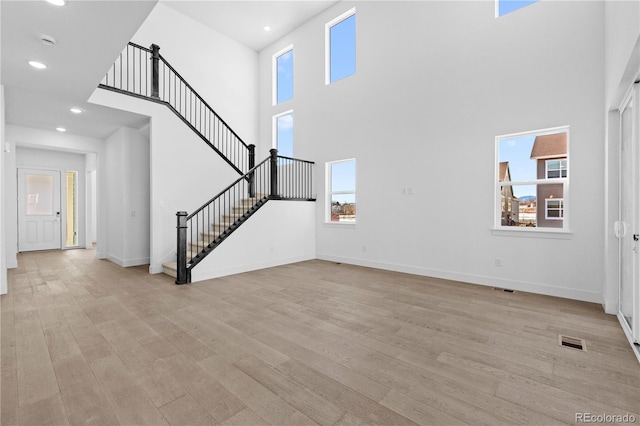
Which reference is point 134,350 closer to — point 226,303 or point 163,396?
point 163,396

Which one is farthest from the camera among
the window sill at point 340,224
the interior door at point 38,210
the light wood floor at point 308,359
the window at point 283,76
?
the window at point 283,76

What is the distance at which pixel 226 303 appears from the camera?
362 cm

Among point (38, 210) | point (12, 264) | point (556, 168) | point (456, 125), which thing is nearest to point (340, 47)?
point (456, 125)

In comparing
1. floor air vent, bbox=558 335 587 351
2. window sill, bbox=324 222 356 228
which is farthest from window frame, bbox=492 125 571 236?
window sill, bbox=324 222 356 228

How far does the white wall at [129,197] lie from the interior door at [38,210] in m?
3.01

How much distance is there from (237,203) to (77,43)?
14.3 feet

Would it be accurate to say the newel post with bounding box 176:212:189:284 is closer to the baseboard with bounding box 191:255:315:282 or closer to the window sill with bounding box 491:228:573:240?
the baseboard with bounding box 191:255:315:282

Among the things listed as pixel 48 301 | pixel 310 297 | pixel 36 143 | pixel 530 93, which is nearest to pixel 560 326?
pixel 310 297

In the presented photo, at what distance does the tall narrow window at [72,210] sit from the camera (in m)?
8.54

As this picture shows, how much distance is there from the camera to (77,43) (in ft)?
9.77

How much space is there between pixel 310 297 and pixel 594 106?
4.30 m

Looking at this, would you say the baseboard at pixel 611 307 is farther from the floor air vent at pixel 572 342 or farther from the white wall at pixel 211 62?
the white wall at pixel 211 62

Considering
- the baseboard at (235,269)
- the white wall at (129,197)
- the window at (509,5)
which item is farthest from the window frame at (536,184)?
the white wall at (129,197)

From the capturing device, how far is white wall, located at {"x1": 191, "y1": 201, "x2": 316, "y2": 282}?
5035 millimetres
